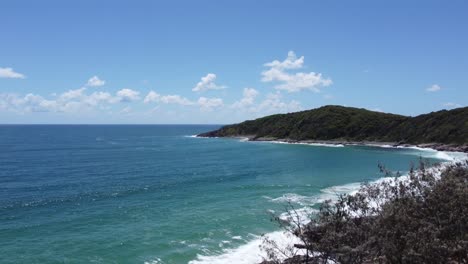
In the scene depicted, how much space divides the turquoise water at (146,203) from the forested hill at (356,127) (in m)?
50.0

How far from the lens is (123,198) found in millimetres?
49656

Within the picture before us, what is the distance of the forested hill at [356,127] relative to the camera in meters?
126

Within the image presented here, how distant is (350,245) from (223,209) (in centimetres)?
2679

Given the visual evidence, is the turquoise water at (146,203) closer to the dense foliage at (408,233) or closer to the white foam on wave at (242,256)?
the white foam on wave at (242,256)

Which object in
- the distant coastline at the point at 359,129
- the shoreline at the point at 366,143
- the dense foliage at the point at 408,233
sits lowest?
the dense foliage at the point at 408,233

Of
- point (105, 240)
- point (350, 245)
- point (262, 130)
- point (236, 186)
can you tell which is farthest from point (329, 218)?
point (262, 130)

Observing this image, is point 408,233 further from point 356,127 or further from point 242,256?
point 356,127

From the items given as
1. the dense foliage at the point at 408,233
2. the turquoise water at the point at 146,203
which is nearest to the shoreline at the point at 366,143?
the turquoise water at the point at 146,203

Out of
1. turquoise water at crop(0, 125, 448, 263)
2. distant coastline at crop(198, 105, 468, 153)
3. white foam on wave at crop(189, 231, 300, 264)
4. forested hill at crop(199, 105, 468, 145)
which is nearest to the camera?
white foam on wave at crop(189, 231, 300, 264)

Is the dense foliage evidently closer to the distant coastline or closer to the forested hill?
the distant coastline

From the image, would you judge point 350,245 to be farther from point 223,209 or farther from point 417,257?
point 223,209

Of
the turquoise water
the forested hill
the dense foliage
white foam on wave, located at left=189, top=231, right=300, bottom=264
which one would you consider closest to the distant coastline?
the forested hill

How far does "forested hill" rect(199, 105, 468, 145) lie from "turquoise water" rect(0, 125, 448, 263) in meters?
50.0

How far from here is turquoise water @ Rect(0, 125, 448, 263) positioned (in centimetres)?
3212
